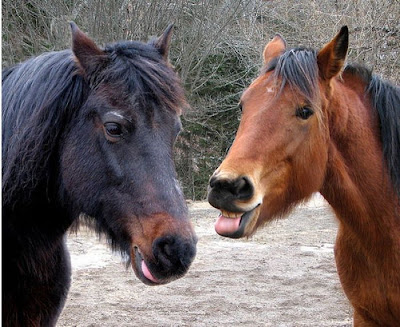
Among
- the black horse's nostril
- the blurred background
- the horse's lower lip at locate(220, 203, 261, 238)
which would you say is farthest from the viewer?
the blurred background

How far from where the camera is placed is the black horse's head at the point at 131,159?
7.58ft

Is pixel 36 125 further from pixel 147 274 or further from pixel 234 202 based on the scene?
pixel 234 202

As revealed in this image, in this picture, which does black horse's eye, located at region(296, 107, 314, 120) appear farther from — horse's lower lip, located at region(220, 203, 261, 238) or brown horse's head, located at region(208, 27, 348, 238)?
horse's lower lip, located at region(220, 203, 261, 238)

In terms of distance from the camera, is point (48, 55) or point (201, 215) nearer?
point (48, 55)

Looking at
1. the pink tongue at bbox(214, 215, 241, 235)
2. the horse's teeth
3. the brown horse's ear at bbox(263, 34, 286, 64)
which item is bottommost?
the pink tongue at bbox(214, 215, 241, 235)

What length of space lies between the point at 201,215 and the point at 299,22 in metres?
6.42

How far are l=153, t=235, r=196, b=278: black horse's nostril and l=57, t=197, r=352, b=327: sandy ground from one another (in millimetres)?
2085

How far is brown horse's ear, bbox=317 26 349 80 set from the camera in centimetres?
301

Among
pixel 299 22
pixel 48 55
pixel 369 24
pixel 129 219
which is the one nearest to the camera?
pixel 129 219

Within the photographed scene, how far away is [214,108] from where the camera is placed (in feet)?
47.8

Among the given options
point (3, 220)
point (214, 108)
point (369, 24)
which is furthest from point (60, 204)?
point (214, 108)

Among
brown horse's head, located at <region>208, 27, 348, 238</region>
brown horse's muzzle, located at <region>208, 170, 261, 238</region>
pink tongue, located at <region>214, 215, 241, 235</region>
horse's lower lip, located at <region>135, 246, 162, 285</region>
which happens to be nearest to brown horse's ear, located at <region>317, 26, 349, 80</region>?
brown horse's head, located at <region>208, 27, 348, 238</region>

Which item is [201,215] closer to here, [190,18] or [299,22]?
[190,18]

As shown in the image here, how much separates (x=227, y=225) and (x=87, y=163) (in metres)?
0.76
